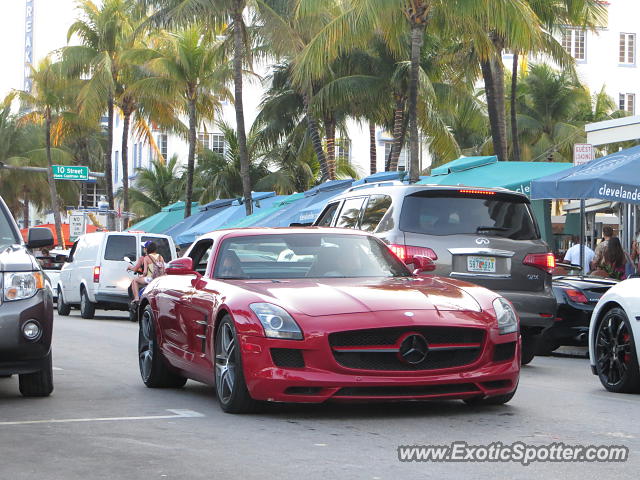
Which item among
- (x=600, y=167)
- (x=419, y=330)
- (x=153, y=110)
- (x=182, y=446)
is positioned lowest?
(x=182, y=446)

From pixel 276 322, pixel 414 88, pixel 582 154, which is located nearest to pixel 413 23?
pixel 414 88

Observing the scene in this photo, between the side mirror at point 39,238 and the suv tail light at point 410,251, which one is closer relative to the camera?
the side mirror at point 39,238

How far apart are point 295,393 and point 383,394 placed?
558 mm

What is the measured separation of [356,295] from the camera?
319 inches

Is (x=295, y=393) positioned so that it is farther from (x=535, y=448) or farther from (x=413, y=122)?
(x=413, y=122)

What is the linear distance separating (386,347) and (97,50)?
43.6m

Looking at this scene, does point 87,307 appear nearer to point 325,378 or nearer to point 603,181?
point 603,181

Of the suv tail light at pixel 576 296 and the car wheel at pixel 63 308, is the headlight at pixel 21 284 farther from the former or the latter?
the car wheel at pixel 63 308

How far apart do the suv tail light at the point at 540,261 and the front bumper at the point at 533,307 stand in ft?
0.89

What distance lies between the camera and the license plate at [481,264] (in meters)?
12.0

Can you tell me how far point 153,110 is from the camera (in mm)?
48406

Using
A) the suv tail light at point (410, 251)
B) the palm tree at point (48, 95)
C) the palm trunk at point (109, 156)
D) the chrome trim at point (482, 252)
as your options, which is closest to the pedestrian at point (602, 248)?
the chrome trim at point (482, 252)

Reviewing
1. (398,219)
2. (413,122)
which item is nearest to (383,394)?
(398,219)

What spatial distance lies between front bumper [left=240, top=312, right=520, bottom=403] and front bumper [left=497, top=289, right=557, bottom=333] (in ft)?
13.9
